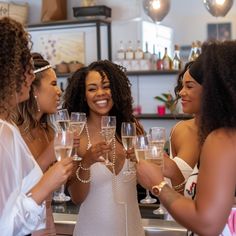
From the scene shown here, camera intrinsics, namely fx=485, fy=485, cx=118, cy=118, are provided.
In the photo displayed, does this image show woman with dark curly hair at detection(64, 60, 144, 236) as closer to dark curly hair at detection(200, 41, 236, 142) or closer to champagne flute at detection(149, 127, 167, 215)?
champagne flute at detection(149, 127, 167, 215)

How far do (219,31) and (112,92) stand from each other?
3.58 m

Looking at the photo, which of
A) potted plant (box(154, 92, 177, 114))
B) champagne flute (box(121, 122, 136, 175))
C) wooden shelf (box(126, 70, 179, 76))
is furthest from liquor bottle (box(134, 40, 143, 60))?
champagne flute (box(121, 122, 136, 175))

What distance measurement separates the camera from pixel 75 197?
2271 millimetres

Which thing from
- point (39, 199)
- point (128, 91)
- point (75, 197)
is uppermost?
point (128, 91)

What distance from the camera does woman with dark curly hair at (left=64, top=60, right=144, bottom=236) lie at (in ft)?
7.42

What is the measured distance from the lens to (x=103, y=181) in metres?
2.28

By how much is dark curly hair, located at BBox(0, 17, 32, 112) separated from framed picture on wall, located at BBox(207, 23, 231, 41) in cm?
421

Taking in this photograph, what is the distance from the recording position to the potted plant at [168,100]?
18.2 feet

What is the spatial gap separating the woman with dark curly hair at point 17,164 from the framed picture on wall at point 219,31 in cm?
423

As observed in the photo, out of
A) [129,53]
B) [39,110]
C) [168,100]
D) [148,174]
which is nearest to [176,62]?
[168,100]

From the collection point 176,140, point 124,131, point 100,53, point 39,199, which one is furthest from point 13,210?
point 100,53

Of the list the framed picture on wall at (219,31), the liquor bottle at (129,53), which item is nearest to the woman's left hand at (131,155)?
the liquor bottle at (129,53)

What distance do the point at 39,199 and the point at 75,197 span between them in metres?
0.69

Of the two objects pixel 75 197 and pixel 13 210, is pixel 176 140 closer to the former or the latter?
pixel 75 197
